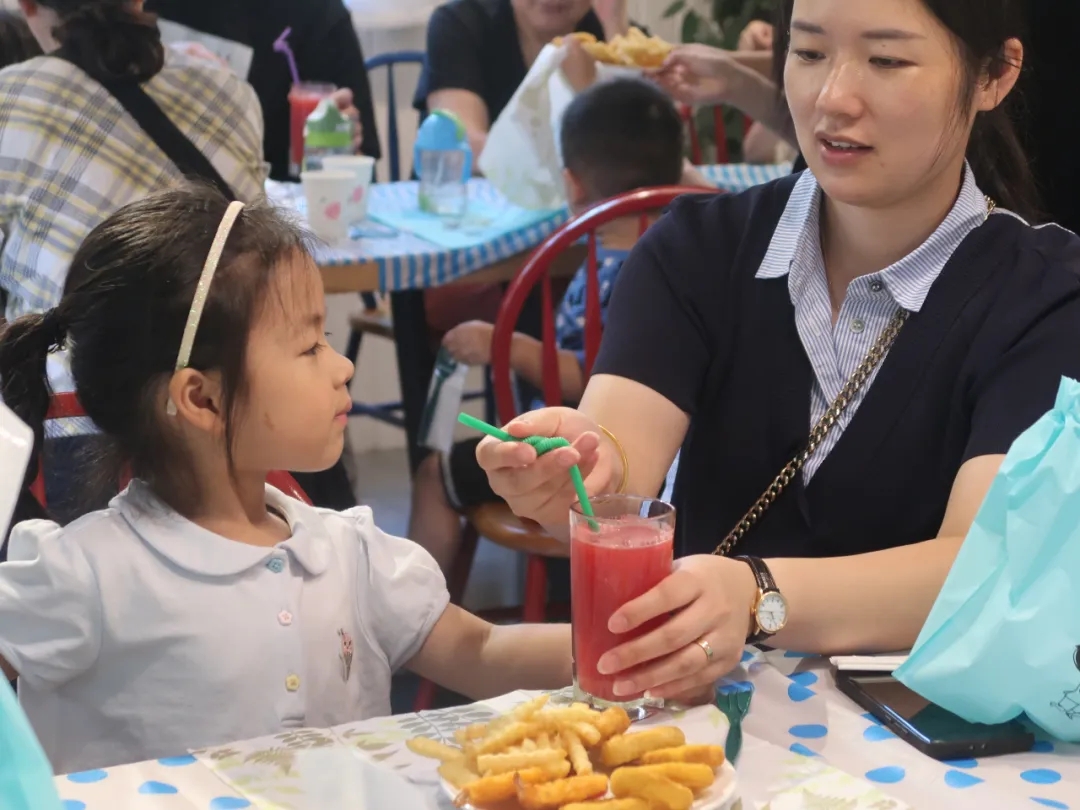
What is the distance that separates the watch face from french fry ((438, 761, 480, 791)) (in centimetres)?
33

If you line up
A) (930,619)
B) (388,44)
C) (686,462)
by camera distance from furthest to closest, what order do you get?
(388,44)
(686,462)
(930,619)

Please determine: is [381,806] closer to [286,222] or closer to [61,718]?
[61,718]

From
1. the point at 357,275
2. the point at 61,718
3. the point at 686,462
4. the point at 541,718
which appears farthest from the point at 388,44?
the point at 541,718

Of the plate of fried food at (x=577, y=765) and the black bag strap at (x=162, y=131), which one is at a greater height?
the black bag strap at (x=162, y=131)

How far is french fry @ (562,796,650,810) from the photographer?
2.68 ft

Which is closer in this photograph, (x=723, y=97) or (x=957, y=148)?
(x=957, y=148)

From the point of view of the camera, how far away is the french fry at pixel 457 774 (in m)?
0.87

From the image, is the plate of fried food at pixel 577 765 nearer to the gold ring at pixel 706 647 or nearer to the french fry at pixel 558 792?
the french fry at pixel 558 792

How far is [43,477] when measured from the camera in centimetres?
156

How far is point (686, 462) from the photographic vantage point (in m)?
1.50

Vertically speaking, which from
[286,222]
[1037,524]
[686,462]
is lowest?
[686,462]

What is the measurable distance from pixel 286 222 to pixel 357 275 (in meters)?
1.26

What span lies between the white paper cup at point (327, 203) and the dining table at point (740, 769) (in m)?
1.73

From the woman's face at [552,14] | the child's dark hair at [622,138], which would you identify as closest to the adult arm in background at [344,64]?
the woman's face at [552,14]
